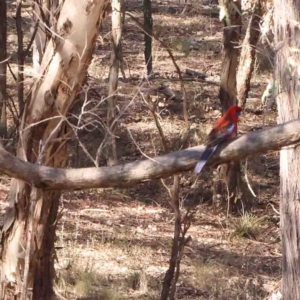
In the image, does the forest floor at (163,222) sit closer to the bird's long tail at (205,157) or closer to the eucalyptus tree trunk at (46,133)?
the eucalyptus tree trunk at (46,133)

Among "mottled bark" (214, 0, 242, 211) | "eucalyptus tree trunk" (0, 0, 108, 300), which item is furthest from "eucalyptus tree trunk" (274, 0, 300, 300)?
"mottled bark" (214, 0, 242, 211)

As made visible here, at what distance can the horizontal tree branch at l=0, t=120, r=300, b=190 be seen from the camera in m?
3.86

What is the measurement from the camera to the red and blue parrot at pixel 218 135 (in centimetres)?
383

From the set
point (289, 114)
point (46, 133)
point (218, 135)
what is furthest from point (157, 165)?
point (289, 114)

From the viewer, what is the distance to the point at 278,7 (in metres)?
6.27

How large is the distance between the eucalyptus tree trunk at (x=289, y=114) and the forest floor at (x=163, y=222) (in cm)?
98

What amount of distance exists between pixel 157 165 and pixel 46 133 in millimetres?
1839

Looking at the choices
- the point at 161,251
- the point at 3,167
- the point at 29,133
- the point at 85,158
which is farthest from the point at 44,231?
the point at 85,158

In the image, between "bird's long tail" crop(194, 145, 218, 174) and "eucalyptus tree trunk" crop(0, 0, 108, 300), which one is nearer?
"bird's long tail" crop(194, 145, 218, 174)

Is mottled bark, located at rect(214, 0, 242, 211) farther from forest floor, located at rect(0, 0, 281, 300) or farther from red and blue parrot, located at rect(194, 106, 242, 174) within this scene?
red and blue parrot, located at rect(194, 106, 242, 174)

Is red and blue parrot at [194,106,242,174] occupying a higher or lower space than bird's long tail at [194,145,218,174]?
higher

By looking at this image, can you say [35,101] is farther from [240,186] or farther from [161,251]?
[240,186]

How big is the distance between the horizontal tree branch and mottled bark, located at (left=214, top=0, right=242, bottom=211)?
5.07 m

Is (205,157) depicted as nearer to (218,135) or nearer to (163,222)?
(218,135)
